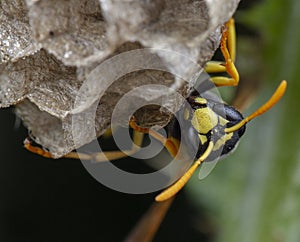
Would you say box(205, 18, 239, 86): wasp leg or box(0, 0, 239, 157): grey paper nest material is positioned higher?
box(0, 0, 239, 157): grey paper nest material

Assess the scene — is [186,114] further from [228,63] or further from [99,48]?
[99,48]

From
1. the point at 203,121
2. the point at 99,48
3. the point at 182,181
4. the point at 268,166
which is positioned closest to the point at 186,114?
the point at 203,121

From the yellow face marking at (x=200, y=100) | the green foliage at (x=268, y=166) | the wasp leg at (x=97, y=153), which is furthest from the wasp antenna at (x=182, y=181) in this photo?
the green foliage at (x=268, y=166)

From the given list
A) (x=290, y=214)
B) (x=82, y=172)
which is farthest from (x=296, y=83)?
(x=82, y=172)

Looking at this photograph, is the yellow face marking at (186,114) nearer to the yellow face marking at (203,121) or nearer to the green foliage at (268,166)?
the yellow face marking at (203,121)

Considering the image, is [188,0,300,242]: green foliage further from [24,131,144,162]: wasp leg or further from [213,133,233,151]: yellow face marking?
[213,133,233,151]: yellow face marking

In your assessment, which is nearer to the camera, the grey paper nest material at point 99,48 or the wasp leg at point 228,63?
the grey paper nest material at point 99,48

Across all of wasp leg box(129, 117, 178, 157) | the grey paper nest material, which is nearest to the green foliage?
wasp leg box(129, 117, 178, 157)
